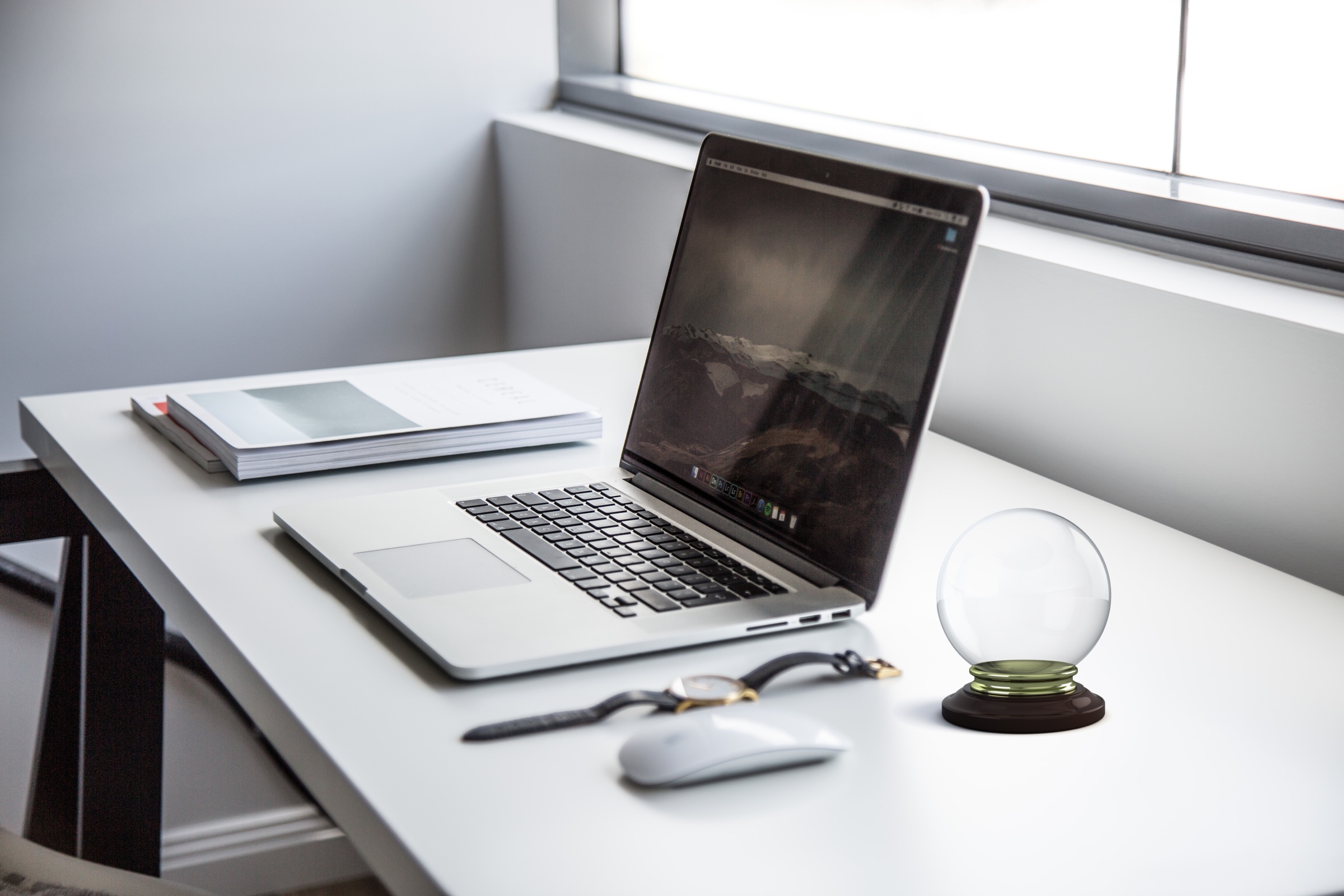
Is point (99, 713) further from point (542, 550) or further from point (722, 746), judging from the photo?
point (722, 746)

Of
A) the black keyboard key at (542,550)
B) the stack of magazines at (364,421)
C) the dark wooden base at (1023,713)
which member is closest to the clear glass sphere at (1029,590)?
the dark wooden base at (1023,713)

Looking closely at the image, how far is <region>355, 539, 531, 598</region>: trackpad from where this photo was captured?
2.71ft

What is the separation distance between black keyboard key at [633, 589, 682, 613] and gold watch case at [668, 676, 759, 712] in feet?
0.30

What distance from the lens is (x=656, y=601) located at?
81 cm

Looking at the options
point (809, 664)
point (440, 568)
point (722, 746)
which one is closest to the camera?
point (722, 746)

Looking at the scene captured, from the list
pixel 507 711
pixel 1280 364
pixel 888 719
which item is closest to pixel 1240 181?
pixel 1280 364

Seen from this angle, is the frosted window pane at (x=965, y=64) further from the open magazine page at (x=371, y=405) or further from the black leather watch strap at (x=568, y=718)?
the black leather watch strap at (x=568, y=718)

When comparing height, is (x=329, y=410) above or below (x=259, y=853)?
above

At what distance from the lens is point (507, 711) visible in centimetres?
70

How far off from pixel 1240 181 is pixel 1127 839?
78 centimetres

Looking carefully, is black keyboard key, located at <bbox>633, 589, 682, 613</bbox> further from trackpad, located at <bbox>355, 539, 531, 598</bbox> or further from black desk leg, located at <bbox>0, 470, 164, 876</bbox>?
black desk leg, located at <bbox>0, 470, 164, 876</bbox>

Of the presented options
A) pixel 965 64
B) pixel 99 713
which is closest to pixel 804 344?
pixel 965 64

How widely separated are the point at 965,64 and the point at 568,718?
1086 millimetres

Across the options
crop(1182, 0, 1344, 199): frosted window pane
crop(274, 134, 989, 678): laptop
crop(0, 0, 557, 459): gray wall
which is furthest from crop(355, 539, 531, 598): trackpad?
crop(0, 0, 557, 459): gray wall
